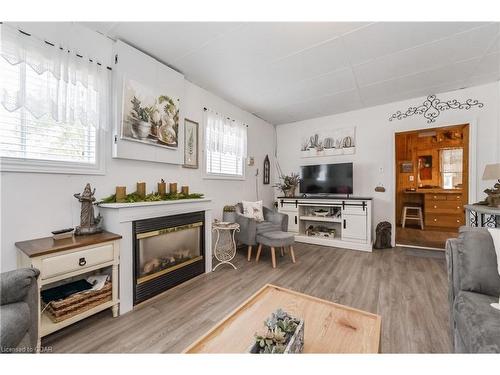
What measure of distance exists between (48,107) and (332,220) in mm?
4074

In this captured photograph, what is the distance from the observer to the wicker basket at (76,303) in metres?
1.49

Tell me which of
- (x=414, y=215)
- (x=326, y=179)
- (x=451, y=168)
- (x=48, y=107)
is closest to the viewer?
(x=48, y=107)

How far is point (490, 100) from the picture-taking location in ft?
10.3

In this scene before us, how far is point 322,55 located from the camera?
→ 2.41 meters

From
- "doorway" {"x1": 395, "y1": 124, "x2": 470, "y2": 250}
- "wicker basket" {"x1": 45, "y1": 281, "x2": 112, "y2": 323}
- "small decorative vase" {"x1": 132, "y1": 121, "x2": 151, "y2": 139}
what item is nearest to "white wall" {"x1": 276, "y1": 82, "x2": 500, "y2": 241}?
"doorway" {"x1": 395, "y1": 124, "x2": 470, "y2": 250}

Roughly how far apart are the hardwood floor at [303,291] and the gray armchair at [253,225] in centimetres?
31

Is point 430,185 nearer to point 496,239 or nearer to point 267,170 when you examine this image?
point 267,170

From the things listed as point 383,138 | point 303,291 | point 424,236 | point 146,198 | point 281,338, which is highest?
point 383,138

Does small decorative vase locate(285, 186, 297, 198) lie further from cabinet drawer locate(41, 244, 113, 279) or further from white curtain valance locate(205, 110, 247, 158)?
cabinet drawer locate(41, 244, 113, 279)

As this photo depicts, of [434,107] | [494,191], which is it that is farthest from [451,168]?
[494,191]

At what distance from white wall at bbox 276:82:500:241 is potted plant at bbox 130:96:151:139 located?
10.8ft

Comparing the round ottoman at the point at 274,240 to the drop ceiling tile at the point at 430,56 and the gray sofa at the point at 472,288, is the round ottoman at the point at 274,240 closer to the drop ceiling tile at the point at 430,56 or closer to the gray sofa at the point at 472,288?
the gray sofa at the point at 472,288

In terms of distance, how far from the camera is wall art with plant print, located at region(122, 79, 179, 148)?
85.2 inches
